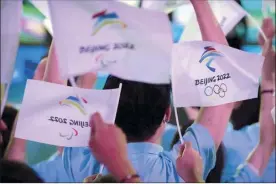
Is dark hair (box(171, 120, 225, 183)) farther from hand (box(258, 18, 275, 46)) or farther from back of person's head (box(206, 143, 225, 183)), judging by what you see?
hand (box(258, 18, 275, 46))

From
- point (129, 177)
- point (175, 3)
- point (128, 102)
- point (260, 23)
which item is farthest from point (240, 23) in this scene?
point (129, 177)

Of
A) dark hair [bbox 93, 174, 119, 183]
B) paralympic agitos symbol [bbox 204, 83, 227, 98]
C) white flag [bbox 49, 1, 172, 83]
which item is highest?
white flag [bbox 49, 1, 172, 83]

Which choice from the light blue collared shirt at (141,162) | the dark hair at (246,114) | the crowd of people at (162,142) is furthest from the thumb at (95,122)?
the dark hair at (246,114)

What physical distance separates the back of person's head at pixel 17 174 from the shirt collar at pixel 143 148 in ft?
1.44

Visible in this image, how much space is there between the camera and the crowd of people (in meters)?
2.27

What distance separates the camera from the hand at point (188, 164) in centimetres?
237

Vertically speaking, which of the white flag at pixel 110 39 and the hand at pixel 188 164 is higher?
the white flag at pixel 110 39

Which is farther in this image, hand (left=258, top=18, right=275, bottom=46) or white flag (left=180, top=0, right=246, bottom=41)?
hand (left=258, top=18, right=275, bottom=46)

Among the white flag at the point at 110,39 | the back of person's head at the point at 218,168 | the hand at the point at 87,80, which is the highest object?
the white flag at the point at 110,39

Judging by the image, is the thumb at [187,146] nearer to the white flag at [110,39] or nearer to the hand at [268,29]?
the white flag at [110,39]

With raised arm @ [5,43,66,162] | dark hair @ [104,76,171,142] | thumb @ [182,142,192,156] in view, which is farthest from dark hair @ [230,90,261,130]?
raised arm @ [5,43,66,162]

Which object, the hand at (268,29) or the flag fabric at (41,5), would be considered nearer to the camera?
the flag fabric at (41,5)

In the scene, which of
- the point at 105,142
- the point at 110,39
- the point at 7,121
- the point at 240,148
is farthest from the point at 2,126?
the point at 240,148

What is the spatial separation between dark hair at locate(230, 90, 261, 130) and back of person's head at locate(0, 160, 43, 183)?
99 cm
